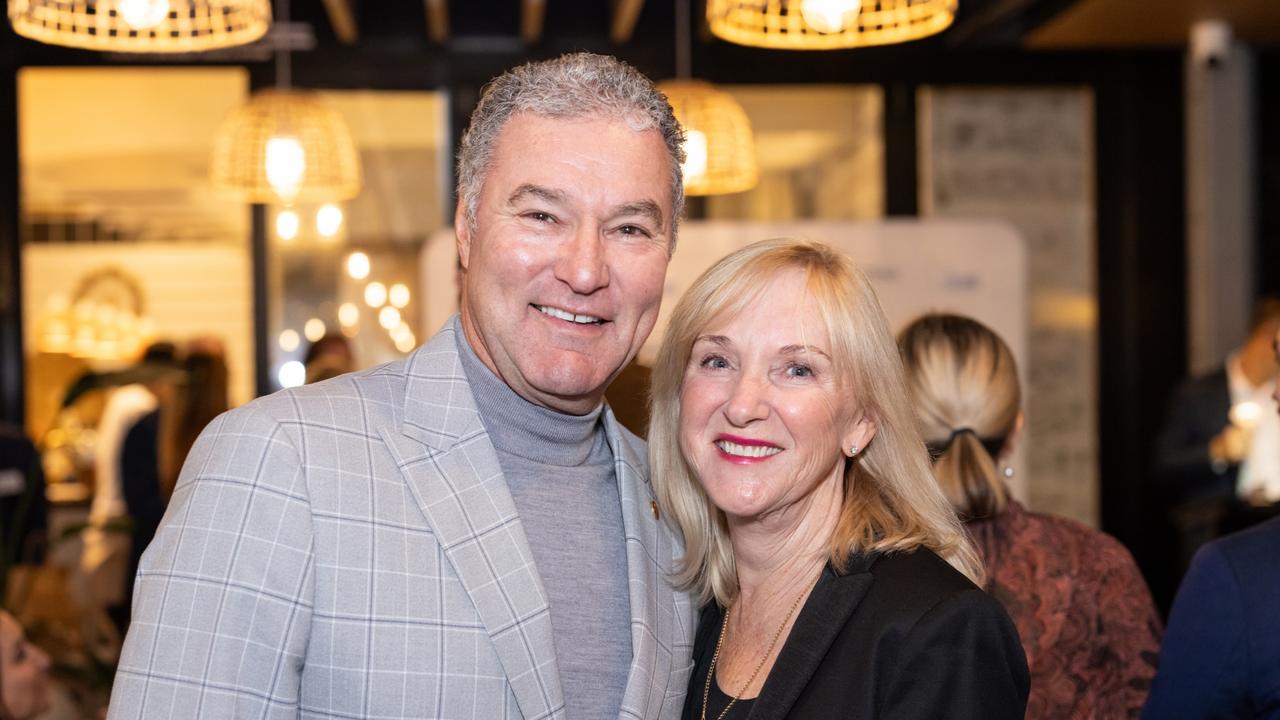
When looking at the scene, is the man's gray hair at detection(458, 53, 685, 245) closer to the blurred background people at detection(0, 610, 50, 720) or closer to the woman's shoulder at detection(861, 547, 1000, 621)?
the woman's shoulder at detection(861, 547, 1000, 621)

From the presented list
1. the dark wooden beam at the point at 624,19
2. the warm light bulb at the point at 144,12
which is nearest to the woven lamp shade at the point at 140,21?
the warm light bulb at the point at 144,12

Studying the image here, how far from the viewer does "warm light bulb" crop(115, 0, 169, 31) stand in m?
2.96

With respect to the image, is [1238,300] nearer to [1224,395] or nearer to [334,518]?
[1224,395]

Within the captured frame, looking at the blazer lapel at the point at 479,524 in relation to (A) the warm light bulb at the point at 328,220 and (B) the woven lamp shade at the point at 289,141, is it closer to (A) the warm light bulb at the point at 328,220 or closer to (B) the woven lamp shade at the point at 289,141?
(B) the woven lamp shade at the point at 289,141

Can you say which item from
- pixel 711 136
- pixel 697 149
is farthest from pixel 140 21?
pixel 711 136

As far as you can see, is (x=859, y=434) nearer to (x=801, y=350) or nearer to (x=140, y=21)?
(x=801, y=350)

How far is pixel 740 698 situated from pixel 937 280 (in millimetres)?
3781

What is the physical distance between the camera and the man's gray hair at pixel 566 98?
174 cm

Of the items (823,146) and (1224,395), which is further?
(823,146)

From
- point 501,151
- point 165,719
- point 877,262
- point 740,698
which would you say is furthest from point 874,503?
point 877,262

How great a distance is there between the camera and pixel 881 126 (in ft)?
21.5

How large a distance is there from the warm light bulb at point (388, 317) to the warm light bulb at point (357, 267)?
20cm

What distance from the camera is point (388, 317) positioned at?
6418 mm

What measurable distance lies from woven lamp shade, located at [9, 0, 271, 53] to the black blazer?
2029mm
